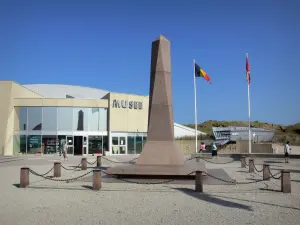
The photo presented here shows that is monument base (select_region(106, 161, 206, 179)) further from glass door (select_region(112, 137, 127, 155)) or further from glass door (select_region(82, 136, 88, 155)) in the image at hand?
glass door (select_region(112, 137, 127, 155))

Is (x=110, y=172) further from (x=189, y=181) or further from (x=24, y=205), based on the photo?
(x=24, y=205)

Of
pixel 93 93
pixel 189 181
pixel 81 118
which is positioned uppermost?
pixel 93 93

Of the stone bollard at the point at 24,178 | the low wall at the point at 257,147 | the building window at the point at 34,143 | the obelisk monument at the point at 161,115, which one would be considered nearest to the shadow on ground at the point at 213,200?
the obelisk monument at the point at 161,115

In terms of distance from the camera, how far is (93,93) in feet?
197

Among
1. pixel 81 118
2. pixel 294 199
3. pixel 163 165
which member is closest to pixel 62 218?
pixel 294 199

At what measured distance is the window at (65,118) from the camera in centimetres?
3841

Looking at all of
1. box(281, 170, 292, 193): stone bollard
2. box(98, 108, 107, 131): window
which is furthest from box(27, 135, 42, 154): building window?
box(281, 170, 292, 193): stone bollard

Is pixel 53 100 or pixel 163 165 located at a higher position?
pixel 53 100

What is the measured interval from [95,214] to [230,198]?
13.7 ft

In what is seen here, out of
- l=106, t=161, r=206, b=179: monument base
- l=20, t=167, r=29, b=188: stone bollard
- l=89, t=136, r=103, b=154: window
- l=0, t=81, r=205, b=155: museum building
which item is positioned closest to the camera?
l=20, t=167, r=29, b=188: stone bollard

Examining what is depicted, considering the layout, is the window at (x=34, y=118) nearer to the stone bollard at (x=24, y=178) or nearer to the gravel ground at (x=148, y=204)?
the gravel ground at (x=148, y=204)

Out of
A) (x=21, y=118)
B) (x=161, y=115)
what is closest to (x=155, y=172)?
(x=161, y=115)

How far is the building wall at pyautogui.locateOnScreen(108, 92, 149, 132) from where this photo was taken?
39.8 m

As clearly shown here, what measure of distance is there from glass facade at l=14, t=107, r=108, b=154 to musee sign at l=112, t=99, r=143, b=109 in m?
3.84
